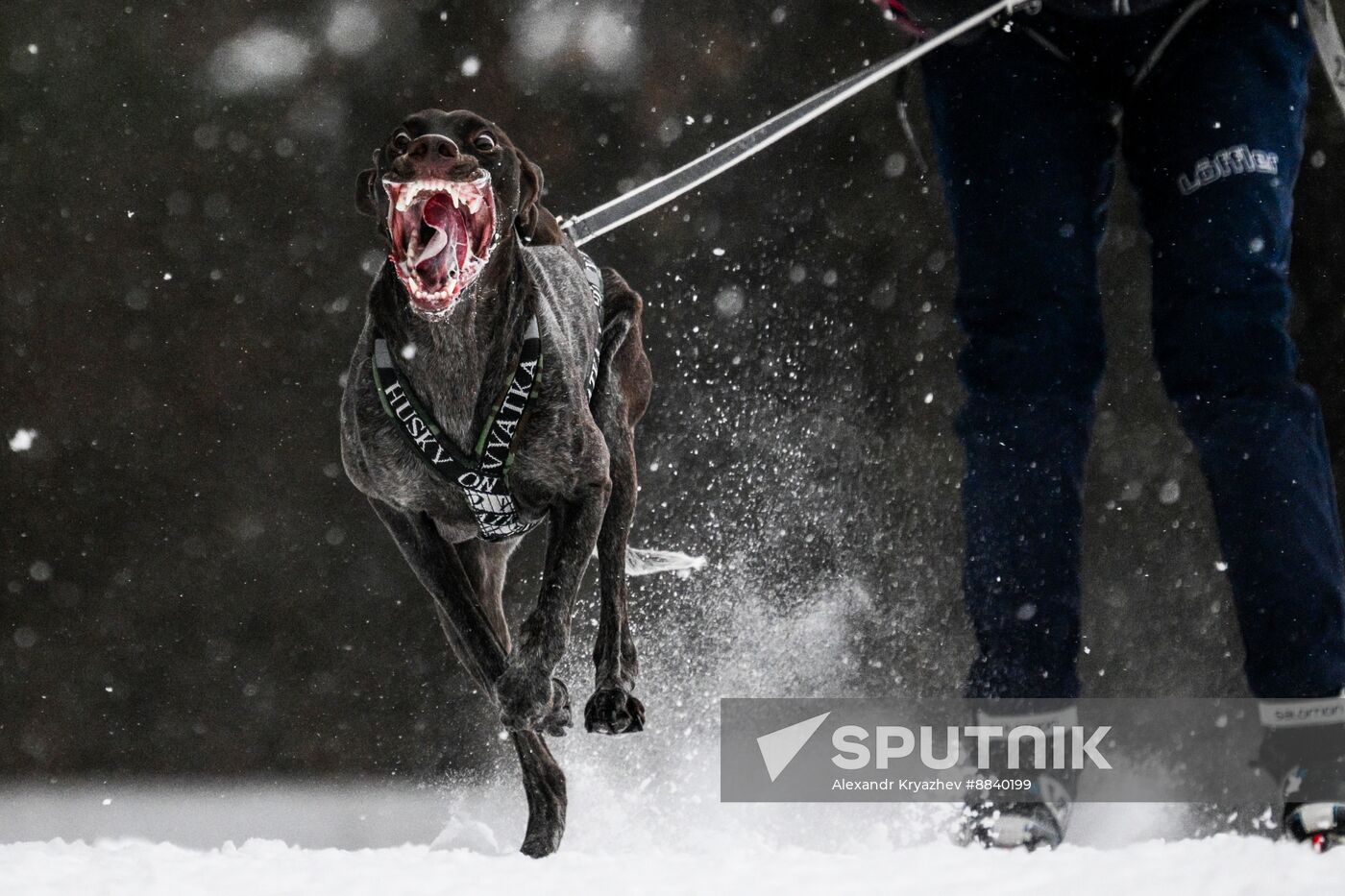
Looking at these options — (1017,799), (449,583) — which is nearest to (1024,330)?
(1017,799)

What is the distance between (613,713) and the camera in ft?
5.90

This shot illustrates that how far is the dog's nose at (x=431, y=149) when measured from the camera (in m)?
1.54

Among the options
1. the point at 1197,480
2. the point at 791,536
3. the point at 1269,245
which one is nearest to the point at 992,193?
the point at 1269,245

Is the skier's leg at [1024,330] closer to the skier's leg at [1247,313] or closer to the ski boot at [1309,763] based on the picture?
the skier's leg at [1247,313]

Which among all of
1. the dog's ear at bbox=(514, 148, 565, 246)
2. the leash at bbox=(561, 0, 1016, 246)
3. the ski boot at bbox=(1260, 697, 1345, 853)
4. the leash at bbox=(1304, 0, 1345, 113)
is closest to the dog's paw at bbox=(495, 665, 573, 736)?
the dog's ear at bbox=(514, 148, 565, 246)

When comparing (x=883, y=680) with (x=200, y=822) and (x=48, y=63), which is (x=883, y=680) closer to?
(x=200, y=822)

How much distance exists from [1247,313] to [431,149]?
1.09m

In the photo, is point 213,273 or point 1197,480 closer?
point 213,273

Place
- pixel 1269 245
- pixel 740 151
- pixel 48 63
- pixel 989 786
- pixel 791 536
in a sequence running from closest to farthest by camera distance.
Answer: pixel 989 786, pixel 1269 245, pixel 740 151, pixel 48 63, pixel 791 536

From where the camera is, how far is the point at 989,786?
1.52m

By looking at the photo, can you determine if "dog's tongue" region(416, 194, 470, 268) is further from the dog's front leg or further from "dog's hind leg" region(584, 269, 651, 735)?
"dog's hind leg" region(584, 269, 651, 735)

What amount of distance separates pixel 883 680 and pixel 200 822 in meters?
1.99

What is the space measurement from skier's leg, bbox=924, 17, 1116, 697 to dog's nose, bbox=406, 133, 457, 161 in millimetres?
761

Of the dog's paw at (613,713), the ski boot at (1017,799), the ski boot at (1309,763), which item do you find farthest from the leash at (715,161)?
the ski boot at (1309,763)
